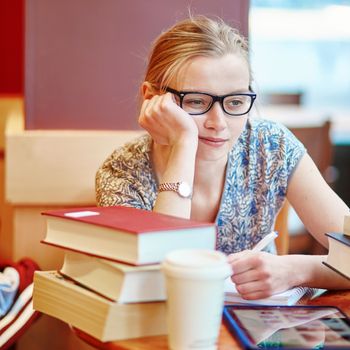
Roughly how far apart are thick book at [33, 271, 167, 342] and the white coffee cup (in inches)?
2.9

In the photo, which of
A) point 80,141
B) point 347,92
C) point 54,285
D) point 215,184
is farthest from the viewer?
point 347,92

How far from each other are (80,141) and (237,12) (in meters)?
0.65

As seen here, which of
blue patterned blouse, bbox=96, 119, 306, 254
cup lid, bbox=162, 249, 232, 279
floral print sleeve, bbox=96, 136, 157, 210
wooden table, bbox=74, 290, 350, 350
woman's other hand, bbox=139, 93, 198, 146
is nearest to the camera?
cup lid, bbox=162, 249, 232, 279

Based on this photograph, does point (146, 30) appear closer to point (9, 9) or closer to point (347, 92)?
point (9, 9)

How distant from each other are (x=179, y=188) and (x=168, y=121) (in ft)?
0.65

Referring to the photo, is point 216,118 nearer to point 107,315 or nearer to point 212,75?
point 212,75

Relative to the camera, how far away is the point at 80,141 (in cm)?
221

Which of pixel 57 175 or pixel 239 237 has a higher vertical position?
pixel 57 175

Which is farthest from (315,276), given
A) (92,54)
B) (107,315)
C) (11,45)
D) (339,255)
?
(11,45)

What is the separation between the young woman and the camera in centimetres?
149

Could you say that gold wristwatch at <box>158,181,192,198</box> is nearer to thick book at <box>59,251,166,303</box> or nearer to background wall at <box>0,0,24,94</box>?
thick book at <box>59,251,166,303</box>

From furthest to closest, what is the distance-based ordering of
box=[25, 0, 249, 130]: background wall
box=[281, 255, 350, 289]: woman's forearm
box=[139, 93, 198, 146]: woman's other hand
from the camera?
box=[25, 0, 249, 130]: background wall → box=[139, 93, 198, 146]: woman's other hand → box=[281, 255, 350, 289]: woman's forearm

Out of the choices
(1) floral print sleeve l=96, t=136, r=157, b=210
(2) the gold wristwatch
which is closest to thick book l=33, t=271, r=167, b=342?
(2) the gold wristwatch

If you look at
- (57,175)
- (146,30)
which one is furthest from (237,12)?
(57,175)
